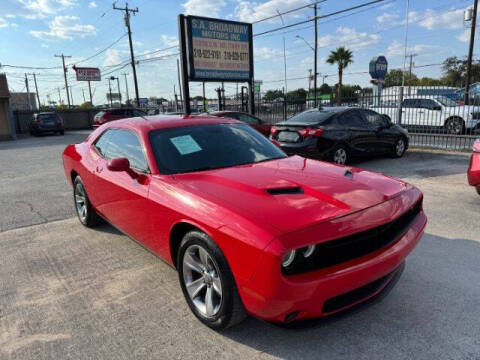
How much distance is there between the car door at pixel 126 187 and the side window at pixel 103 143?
0.03 meters

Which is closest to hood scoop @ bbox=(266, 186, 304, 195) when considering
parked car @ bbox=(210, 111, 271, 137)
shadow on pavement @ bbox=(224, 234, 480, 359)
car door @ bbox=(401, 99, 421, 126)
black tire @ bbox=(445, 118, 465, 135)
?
shadow on pavement @ bbox=(224, 234, 480, 359)


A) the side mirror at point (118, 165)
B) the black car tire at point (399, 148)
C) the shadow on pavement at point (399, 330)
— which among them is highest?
the side mirror at point (118, 165)

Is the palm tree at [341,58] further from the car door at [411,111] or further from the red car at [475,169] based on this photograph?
the red car at [475,169]

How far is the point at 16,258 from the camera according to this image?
411cm

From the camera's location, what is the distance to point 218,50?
12.9 meters

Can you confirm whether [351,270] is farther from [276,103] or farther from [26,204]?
[276,103]

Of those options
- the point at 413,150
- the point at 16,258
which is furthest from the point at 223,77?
the point at 16,258

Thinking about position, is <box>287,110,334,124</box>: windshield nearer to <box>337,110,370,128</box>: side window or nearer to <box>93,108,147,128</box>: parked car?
<box>337,110,370,128</box>: side window

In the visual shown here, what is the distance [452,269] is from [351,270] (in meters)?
1.85

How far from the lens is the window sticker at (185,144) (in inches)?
136

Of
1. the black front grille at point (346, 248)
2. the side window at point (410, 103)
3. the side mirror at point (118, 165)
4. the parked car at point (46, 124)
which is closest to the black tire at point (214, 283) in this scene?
the black front grille at point (346, 248)

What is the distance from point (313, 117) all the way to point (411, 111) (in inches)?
340

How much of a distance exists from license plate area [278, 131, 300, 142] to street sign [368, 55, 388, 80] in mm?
11730

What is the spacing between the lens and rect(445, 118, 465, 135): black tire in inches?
559
